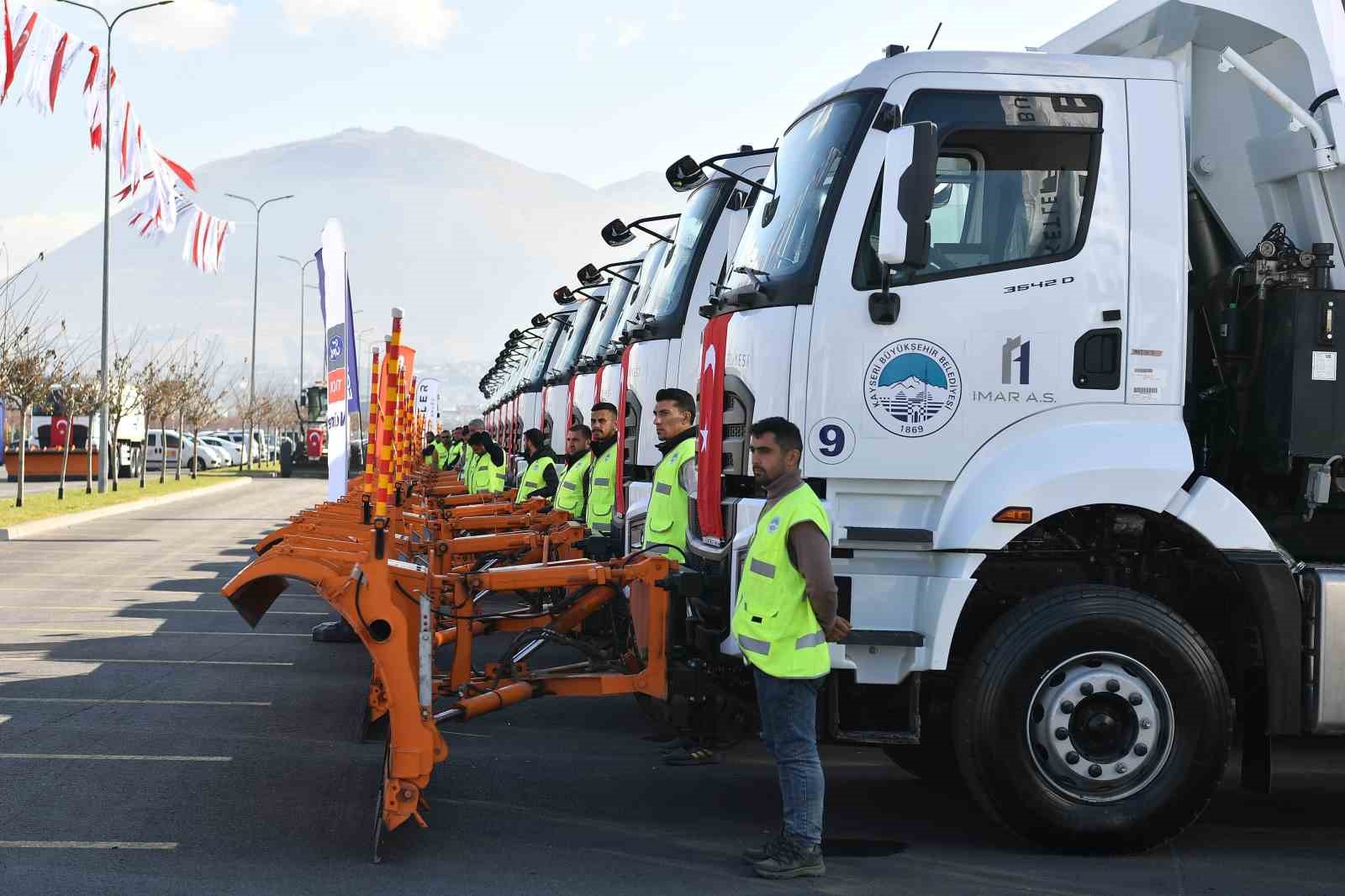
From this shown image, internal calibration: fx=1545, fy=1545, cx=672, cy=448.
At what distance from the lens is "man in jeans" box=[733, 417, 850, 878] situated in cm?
591

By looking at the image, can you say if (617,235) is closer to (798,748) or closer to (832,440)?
(832,440)

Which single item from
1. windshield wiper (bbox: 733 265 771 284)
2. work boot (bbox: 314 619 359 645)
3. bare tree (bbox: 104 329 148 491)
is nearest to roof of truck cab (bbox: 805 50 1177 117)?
windshield wiper (bbox: 733 265 771 284)

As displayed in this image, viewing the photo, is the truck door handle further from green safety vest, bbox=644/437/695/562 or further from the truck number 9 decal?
green safety vest, bbox=644/437/695/562

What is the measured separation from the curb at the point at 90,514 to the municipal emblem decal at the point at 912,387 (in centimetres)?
1961

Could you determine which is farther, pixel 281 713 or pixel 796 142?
pixel 281 713

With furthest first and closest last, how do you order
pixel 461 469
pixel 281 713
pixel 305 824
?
1. pixel 461 469
2. pixel 281 713
3. pixel 305 824

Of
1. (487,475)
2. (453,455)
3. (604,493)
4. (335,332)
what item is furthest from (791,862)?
(453,455)

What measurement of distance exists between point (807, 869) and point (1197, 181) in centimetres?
357

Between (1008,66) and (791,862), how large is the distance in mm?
3440

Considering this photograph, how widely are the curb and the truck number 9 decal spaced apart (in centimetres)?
1947

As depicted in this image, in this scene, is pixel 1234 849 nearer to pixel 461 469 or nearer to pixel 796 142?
pixel 796 142

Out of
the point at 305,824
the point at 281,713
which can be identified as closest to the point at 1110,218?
the point at 305,824

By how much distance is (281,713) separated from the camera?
30.8 feet

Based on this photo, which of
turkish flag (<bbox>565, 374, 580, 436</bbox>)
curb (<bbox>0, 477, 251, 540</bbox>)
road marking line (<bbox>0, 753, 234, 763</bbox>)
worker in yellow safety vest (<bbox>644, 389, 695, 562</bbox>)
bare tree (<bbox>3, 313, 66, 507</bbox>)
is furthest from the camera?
bare tree (<bbox>3, 313, 66, 507</bbox>)
